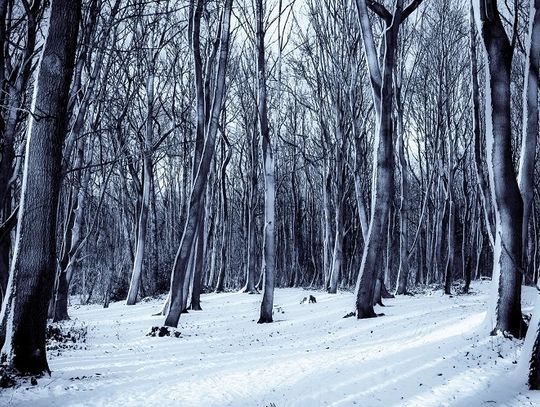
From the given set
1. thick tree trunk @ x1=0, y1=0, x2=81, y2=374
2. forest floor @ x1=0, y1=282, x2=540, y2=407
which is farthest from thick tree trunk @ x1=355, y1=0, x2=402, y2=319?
thick tree trunk @ x1=0, y1=0, x2=81, y2=374

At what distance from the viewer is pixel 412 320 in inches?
313

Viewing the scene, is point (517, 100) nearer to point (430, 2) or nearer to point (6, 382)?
point (430, 2)

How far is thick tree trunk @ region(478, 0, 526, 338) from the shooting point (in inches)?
221

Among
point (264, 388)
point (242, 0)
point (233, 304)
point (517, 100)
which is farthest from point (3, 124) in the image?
point (517, 100)

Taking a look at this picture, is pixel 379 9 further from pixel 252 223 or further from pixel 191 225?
pixel 252 223

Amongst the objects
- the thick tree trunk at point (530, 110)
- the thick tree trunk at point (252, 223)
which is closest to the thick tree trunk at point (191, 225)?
the thick tree trunk at point (530, 110)

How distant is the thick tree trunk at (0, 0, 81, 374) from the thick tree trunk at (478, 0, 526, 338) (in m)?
5.72

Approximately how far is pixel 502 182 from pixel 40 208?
599cm

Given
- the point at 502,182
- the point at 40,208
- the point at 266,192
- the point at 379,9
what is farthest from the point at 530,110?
the point at 40,208

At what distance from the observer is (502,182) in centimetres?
571

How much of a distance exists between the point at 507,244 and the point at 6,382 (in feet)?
20.6

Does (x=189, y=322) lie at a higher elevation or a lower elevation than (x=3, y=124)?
lower

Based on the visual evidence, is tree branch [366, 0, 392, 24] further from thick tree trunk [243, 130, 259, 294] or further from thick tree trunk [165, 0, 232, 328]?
thick tree trunk [243, 130, 259, 294]

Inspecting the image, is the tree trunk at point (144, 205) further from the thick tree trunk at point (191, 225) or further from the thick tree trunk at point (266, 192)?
the thick tree trunk at point (266, 192)
